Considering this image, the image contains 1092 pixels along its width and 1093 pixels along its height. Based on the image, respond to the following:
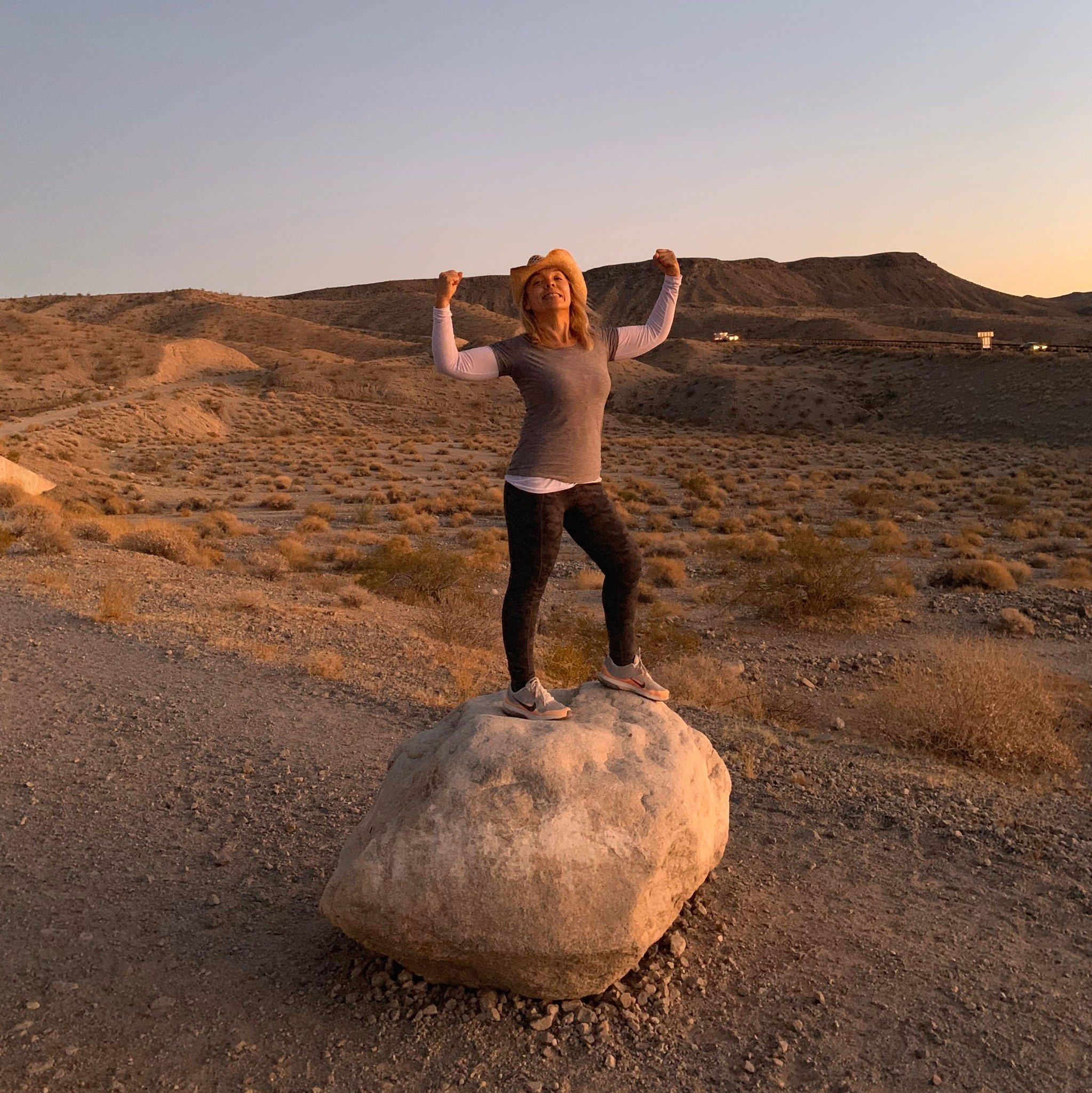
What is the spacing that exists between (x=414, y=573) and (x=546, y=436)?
924 centimetres

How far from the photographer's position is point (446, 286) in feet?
11.4

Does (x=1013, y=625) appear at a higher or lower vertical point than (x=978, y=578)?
higher

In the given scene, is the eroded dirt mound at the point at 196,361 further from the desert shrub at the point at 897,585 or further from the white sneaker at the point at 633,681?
the white sneaker at the point at 633,681

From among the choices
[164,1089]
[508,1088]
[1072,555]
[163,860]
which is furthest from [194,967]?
[1072,555]

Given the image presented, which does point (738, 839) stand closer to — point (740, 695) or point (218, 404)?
point (740, 695)

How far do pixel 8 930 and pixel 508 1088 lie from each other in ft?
7.27

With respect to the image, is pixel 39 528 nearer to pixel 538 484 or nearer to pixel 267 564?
pixel 267 564

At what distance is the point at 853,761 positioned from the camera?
6.63 metres

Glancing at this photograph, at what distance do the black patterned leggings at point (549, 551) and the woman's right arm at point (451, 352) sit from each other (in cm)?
45

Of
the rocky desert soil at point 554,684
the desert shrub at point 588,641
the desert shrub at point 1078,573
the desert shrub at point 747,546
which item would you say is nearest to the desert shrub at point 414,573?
the rocky desert soil at point 554,684

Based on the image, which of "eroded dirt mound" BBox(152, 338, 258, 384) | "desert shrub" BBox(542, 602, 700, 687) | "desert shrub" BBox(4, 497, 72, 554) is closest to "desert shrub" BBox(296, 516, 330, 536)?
"desert shrub" BBox(4, 497, 72, 554)

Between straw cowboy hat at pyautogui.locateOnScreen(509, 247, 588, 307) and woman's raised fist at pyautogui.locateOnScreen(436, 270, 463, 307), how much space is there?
226mm

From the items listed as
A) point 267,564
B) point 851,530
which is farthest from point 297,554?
point 851,530

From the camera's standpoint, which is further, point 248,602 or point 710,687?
point 248,602
